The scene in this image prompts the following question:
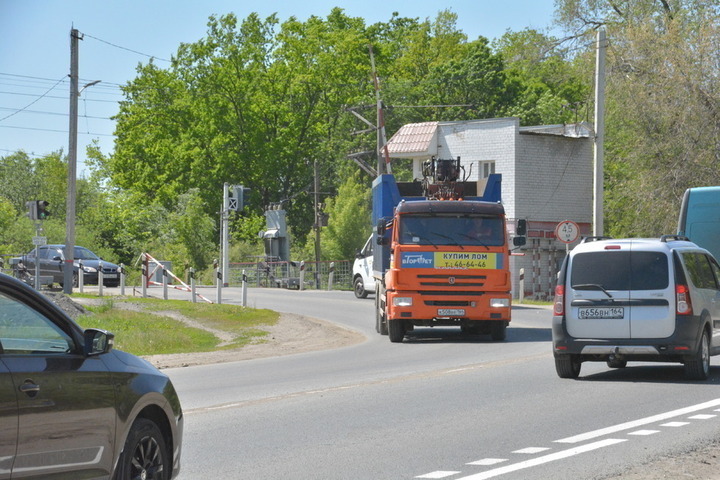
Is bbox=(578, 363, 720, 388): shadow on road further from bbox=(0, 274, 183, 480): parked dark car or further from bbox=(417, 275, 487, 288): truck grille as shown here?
bbox=(0, 274, 183, 480): parked dark car

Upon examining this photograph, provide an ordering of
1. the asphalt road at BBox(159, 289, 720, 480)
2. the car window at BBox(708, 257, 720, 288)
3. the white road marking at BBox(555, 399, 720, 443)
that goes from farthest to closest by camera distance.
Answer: the car window at BBox(708, 257, 720, 288)
the white road marking at BBox(555, 399, 720, 443)
the asphalt road at BBox(159, 289, 720, 480)

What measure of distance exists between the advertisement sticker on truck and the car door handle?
1750cm

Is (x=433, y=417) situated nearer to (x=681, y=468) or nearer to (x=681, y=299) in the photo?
(x=681, y=468)

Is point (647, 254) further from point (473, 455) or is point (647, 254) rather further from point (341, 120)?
point (341, 120)

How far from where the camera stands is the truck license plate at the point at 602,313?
15.2m

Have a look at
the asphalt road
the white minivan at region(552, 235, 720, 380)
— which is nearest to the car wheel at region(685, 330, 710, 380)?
the white minivan at region(552, 235, 720, 380)

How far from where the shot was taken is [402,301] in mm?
22953

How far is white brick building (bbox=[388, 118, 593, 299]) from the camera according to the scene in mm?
49625

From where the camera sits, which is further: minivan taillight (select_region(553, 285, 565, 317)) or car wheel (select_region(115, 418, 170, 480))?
minivan taillight (select_region(553, 285, 565, 317))

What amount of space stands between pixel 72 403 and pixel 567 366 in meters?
10.5

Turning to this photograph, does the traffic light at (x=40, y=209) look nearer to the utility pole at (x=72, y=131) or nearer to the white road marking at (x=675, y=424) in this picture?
the utility pole at (x=72, y=131)

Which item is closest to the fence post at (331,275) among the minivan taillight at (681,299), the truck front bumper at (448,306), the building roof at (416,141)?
the building roof at (416,141)

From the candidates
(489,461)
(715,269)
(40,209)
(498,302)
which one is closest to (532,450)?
A: (489,461)

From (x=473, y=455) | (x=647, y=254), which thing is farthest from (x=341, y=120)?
(x=473, y=455)
